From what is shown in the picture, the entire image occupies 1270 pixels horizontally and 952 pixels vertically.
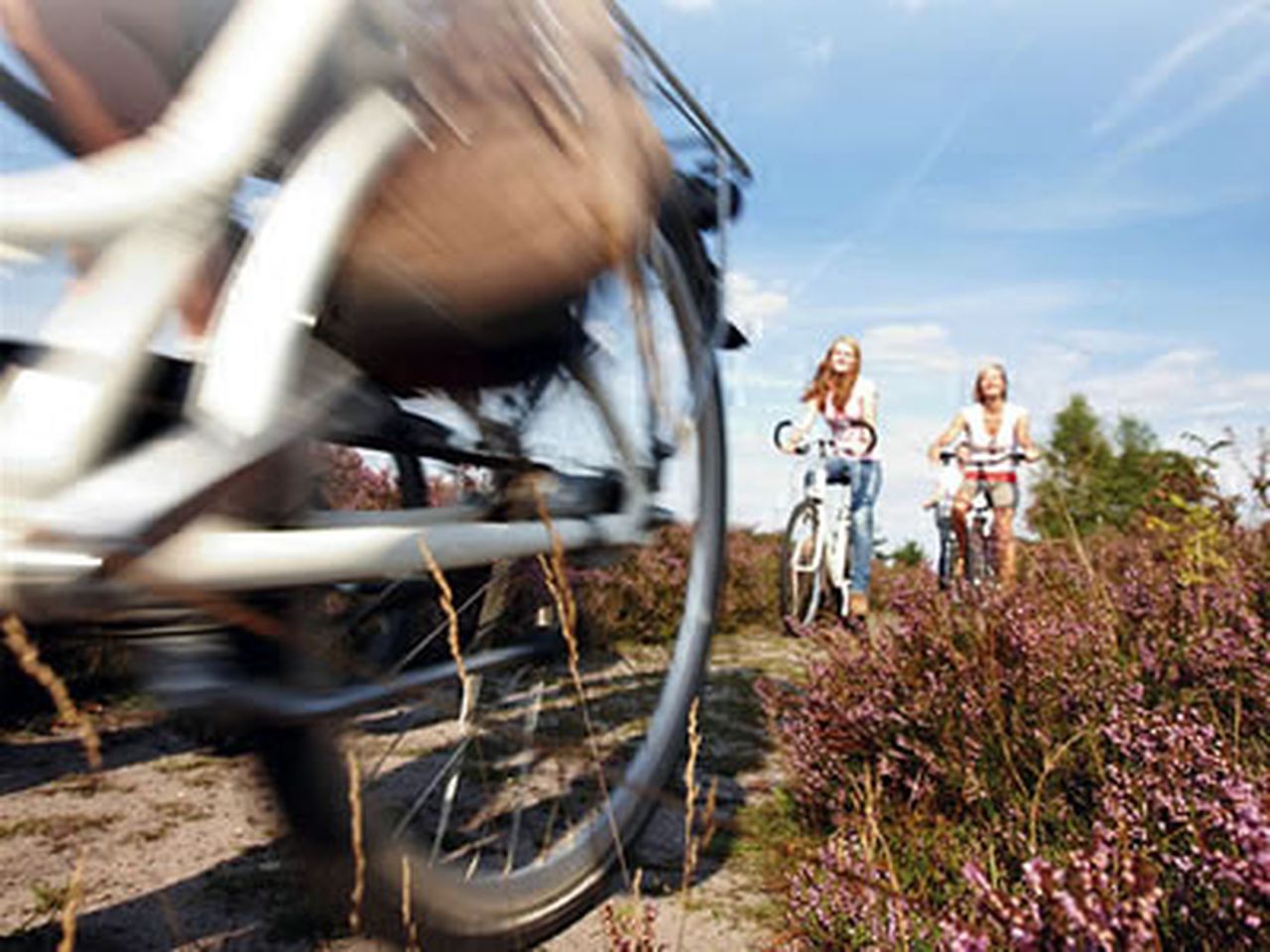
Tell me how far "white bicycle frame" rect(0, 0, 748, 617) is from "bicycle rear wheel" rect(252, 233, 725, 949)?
252 mm

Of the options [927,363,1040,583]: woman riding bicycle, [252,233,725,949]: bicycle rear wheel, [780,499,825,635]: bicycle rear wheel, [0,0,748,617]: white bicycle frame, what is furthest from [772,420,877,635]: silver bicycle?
[0,0,748,617]: white bicycle frame

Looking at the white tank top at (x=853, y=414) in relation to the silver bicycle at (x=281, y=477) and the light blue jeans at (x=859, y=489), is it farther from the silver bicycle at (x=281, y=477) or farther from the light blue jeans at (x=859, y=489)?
the silver bicycle at (x=281, y=477)

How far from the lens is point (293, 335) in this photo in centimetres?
110

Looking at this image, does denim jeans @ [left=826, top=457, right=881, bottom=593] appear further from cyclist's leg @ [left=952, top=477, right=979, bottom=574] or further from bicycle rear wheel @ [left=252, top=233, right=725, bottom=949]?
bicycle rear wheel @ [left=252, top=233, right=725, bottom=949]

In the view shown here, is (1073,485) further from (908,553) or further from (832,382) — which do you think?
(908,553)

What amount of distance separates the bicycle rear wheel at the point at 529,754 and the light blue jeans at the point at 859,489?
4091 mm

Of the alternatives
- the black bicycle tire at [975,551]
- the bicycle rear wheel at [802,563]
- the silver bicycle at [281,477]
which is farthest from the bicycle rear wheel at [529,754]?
the black bicycle tire at [975,551]

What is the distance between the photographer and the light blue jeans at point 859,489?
6742 mm

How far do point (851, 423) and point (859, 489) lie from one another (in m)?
0.49

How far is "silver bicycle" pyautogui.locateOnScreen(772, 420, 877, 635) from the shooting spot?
6730 millimetres

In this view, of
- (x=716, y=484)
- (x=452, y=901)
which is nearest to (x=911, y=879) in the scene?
(x=452, y=901)

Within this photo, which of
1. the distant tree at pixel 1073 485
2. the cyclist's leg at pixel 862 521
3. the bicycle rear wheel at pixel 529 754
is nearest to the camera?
the bicycle rear wheel at pixel 529 754

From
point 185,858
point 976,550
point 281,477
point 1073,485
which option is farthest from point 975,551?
point 281,477

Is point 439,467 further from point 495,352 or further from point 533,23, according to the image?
point 533,23
